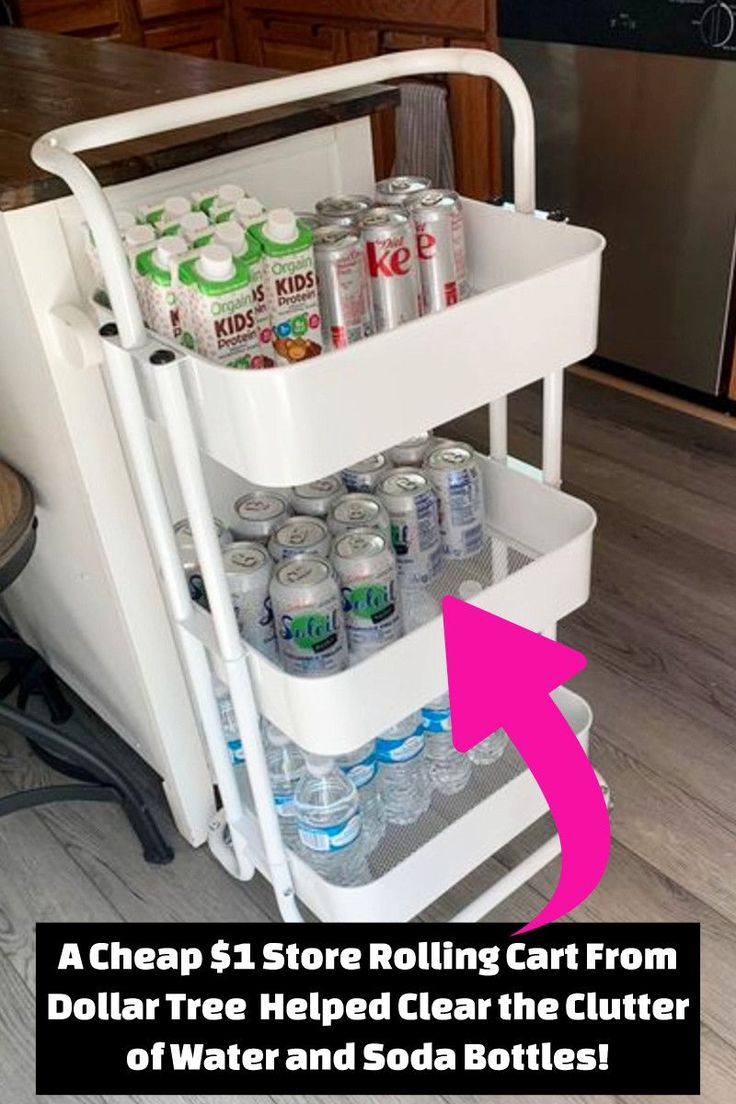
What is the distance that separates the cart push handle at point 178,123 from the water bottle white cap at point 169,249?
7 cm

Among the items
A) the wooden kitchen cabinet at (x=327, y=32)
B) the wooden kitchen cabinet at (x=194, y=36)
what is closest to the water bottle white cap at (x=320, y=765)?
the wooden kitchen cabinet at (x=327, y=32)

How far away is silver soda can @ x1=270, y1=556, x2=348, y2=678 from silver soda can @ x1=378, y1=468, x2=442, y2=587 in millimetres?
145

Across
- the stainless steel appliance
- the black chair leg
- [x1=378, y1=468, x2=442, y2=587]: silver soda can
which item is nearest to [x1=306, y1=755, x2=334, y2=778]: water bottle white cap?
[x1=378, y1=468, x2=442, y2=587]: silver soda can

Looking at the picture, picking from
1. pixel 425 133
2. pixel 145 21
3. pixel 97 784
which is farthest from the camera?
pixel 145 21

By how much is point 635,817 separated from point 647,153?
1.42m

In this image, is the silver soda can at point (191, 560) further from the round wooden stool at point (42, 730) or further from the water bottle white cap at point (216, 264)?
the water bottle white cap at point (216, 264)

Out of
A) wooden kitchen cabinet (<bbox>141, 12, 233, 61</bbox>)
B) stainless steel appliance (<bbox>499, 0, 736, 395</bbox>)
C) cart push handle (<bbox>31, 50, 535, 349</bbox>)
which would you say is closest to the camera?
cart push handle (<bbox>31, 50, 535, 349</bbox>)

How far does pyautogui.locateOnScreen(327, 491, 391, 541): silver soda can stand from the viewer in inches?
43.1

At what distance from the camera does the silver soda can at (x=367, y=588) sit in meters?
1.04

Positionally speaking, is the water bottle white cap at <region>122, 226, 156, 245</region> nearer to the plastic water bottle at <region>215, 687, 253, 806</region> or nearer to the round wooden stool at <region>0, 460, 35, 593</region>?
the round wooden stool at <region>0, 460, 35, 593</region>

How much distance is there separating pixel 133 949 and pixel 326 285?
88 cm

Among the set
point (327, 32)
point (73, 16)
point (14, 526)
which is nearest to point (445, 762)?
point (14, 526)

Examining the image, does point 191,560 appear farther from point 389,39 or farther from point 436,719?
point 389,39

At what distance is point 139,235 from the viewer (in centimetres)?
93
